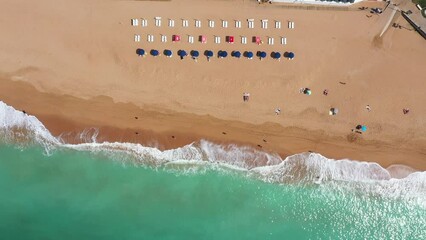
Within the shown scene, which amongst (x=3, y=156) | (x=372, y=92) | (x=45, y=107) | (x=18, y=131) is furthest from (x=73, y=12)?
(x=372, y=92)

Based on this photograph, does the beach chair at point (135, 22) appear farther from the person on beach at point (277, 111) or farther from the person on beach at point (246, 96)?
the person on beach at point (277, 111)

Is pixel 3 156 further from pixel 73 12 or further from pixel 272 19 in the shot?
pixel 272 19

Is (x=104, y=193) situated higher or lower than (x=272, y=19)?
lower

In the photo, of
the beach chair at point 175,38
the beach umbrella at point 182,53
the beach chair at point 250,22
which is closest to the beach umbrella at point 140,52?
the beach chair at point 175,38

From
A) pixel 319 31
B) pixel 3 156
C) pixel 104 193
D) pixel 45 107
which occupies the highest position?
pixel 319 31

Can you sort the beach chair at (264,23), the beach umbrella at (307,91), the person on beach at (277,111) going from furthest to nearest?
the person on beach at (277,111) → the beach umbrella at (307,91) → the beach chair at (264,23)
